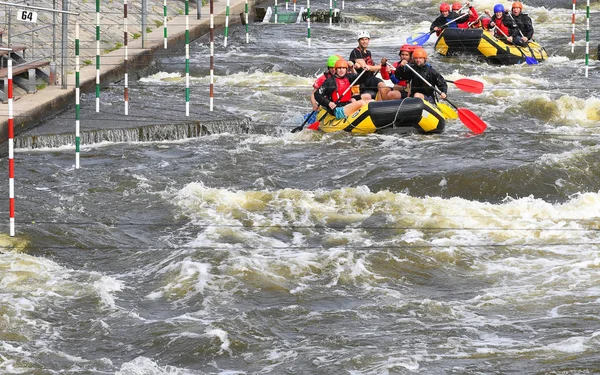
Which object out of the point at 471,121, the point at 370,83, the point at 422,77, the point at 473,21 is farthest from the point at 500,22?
the point at 471,121

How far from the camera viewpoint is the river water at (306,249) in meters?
7.66

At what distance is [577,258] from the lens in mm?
9531

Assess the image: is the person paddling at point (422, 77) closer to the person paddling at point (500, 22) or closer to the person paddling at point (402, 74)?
the person paddling at point (402, 74)

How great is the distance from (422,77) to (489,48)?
595cm

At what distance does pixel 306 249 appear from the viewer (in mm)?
9820

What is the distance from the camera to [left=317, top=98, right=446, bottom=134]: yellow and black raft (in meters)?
13.8

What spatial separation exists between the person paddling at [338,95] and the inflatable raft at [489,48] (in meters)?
6.28

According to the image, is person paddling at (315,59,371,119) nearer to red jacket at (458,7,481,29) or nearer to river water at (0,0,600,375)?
river water at (0,0,600,375)

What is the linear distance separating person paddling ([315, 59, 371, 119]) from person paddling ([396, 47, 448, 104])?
73 cm

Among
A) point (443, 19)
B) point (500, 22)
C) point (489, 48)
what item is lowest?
point (489, 48)

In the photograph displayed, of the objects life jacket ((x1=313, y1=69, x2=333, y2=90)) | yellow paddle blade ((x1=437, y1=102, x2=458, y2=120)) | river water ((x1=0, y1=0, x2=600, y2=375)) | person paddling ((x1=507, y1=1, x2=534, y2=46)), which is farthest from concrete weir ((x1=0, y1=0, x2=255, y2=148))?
person paddling ((x1=507, y1=1, x2=534, y2=46))

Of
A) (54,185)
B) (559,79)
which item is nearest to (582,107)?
(559,79)

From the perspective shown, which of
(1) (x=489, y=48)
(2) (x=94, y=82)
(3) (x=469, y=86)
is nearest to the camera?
(3) (x=469, y=86)

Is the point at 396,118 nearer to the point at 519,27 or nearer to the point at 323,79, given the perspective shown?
the point at 323,79
